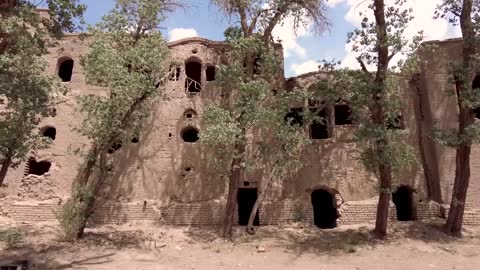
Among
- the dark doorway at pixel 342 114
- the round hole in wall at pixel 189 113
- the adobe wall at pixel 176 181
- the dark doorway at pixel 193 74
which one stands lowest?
the adobe wall at pixel 176 181

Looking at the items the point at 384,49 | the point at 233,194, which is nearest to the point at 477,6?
the point at 384,49

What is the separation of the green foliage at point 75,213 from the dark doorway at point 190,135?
555cm

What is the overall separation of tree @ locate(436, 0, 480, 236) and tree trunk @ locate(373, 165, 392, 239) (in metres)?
2.37

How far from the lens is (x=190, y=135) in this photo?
60.4ft

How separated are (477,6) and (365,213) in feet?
28.2

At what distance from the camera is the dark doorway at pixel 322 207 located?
1783cm

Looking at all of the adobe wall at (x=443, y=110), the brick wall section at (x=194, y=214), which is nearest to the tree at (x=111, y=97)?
the brick wall section at (x=194, y=214)

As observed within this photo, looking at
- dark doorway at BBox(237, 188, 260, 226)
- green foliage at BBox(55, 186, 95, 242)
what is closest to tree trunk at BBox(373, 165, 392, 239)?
dark doorway at BBox(237, 188, 260, 226)

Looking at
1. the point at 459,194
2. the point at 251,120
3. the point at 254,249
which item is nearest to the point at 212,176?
the point at 251,120

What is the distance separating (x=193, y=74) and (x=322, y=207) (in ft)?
29.2

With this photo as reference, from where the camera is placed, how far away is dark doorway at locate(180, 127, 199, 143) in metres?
17.9

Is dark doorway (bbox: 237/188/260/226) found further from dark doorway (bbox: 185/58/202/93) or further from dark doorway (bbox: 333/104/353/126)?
dark doorway (bbox: 333/104/353/126)

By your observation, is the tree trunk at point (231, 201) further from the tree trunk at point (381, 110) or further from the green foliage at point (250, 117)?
the tree trunk at point (381, 110)

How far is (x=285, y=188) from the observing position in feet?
54.6
